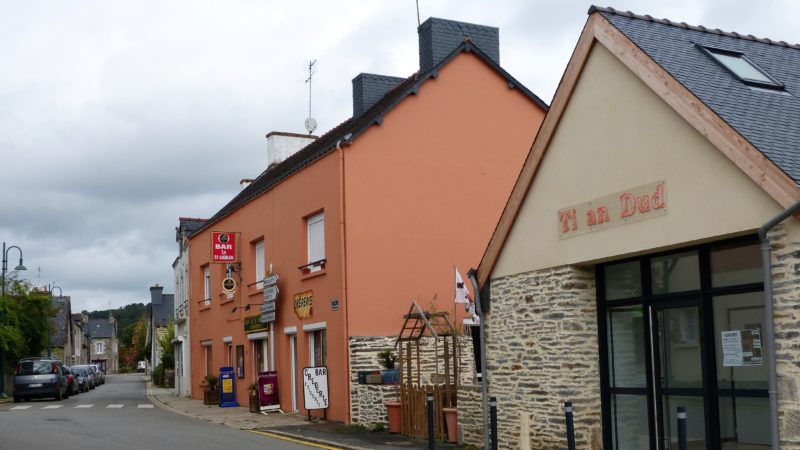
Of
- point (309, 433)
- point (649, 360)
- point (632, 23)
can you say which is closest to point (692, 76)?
point (632, 23)

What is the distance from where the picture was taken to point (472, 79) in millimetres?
21906

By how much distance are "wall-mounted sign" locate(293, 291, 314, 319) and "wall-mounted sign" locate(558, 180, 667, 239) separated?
990 cm

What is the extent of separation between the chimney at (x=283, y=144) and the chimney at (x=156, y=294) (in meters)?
47.9

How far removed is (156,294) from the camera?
80938mm

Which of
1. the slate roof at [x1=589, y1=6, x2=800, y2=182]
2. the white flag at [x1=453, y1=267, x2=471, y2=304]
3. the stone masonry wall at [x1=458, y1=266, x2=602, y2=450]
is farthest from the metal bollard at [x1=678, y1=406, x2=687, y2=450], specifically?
the white flag at [x1=453, y1=267, x2=471, y2=304]

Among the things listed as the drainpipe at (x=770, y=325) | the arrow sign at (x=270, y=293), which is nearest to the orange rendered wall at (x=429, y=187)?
the arrow sign at (x=270, y=293)

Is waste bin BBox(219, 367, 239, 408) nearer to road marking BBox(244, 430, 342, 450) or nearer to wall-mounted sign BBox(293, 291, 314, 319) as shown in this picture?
wall-mounted sign BBox(293, 291, 314, 319)

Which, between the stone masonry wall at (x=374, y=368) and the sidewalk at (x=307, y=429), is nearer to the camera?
the sidewalk at (x=307, y=429)

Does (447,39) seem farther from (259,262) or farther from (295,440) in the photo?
(295,440)

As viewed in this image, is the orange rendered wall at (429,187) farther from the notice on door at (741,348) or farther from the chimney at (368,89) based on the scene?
the notice on door at (741,348)

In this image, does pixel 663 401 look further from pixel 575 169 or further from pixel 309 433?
pixel 309 433

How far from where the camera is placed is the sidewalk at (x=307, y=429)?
1600 cm

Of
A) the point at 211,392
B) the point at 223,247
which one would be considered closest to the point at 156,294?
the point at 211,392

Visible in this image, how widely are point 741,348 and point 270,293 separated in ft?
51.5
